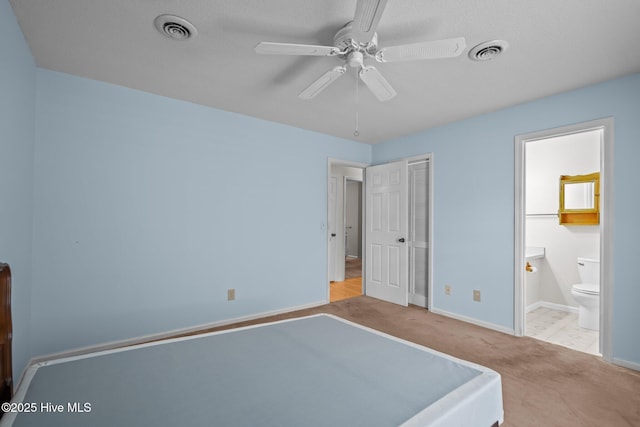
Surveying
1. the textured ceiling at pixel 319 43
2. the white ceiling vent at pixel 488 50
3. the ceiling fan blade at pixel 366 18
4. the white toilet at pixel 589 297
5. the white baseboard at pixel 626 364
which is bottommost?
the white baseboard at pixel 626 364

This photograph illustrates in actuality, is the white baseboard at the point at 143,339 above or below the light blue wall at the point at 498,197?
below

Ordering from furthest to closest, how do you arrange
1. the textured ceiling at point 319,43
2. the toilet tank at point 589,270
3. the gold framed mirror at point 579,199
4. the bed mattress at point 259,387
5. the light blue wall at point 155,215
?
1. the gold framed mirror at point 579,199
2. the toilet tank at point 589,270
3. the light blue wall at point 155,215
4. the textured ceiling at point 319,43
5. the bed mattress at point 259,387

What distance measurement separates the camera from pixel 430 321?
3502mm

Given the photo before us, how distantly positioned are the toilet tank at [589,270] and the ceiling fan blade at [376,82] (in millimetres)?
3338

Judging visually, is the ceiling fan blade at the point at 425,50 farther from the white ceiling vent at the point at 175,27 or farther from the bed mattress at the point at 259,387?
the bed mattress at the point at 259,387

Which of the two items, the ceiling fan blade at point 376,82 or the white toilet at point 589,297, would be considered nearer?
the ceiling fan blade at point 376,82

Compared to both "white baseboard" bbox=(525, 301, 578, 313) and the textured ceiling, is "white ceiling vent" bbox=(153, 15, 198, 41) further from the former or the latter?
"white baseboard" bbox=(525, 301, 578, 313)

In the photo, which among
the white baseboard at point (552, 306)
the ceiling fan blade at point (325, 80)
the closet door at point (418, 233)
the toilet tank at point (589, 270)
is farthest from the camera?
the closet door at point (418, 233)

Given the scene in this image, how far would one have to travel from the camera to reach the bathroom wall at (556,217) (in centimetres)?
382

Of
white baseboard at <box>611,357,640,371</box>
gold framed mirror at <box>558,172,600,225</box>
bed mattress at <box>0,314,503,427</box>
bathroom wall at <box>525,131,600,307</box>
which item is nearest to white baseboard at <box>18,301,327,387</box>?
bed mattress at <box>0,314,503,427</box>

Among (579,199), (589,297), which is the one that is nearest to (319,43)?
(589,297)

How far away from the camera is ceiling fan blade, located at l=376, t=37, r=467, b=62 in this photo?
156cm

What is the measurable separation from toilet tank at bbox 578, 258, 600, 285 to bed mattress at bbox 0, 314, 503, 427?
334 cm

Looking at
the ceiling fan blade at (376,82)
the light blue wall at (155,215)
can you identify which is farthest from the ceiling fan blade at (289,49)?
the light blue wall at (155,215)
